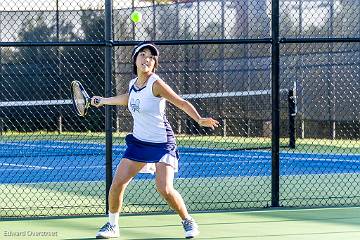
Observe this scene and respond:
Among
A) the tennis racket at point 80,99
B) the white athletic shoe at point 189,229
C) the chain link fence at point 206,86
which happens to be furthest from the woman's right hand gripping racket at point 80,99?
the chain link fence at point 206,86

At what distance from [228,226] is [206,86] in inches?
590

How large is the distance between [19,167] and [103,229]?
8.02m

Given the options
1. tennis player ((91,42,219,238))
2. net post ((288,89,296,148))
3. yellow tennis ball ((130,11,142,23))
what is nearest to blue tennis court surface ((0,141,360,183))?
net post ((288,89,296,148))

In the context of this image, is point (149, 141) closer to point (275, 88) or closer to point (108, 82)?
point (108, 82)

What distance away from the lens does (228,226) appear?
25.8 feet

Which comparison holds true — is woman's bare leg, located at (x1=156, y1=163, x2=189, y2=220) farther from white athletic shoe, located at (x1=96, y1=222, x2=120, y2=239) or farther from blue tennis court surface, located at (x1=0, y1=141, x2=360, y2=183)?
blue tennis court surface, located at (x1=0, y1=141, x2=360, y2=183)

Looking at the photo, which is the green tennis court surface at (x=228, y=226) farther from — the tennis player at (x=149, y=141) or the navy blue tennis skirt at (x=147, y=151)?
the navy blue tennis skirt at (x=147, y=151)

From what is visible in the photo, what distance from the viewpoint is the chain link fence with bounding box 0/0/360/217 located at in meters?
16.6

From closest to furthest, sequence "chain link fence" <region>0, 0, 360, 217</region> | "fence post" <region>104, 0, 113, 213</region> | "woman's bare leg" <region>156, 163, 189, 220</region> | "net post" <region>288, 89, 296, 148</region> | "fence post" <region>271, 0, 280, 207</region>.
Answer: "woman's bare leg" <region>156, 163, 189, 220</region>
"fence post" <region>104, 0, 113, 213</region>
"fence post" <region>271, 0, 280, 207</region>
"chain link fence" <region>0, 0, 360, 217</region>
"net post" <region>288, 89, 296, 148</region>

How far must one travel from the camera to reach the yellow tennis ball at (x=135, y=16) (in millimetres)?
21578

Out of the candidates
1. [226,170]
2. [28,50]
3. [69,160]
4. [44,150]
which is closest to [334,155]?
[226,170]

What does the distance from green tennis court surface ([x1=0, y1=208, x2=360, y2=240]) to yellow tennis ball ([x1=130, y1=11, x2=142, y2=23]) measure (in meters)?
13.3

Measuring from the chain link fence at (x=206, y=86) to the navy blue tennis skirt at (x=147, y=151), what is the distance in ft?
19.9

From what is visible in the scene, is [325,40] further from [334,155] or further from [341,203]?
[334,155]
